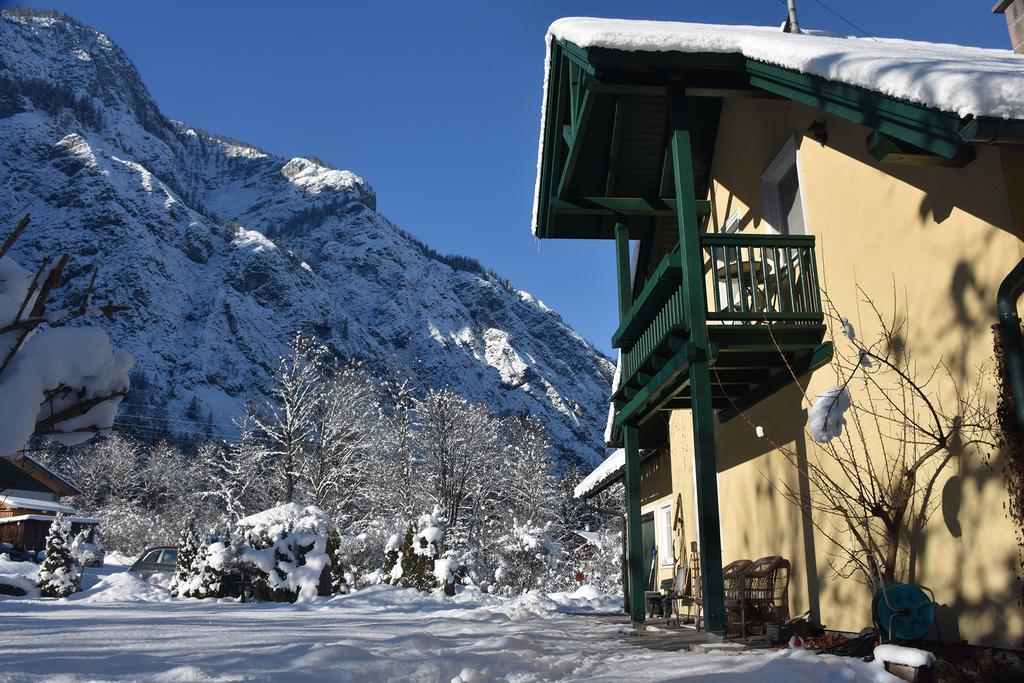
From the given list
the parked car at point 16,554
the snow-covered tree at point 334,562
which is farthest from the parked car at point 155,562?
the parked car at point 16,554

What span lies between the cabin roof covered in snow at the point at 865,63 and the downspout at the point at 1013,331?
44.0 inches

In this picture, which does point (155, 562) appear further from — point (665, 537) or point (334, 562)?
point (665, 537)

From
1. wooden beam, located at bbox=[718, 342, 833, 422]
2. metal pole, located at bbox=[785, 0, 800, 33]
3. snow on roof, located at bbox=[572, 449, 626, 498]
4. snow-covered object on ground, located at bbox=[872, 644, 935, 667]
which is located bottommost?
snow-covered object on ground, located at bbox=[872, 644, 935, 667]

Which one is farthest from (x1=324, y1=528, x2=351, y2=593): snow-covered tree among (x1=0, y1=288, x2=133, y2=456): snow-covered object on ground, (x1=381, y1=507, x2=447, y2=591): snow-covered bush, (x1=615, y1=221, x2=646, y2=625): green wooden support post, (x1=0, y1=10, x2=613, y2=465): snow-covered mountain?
(x1=0, y1=10, x2=613, y2=465): snow-covered mountain

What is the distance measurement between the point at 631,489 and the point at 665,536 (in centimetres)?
437

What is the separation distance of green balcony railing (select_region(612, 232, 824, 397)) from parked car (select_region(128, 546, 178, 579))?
15334mm

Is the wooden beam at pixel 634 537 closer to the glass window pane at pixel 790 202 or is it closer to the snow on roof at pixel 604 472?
the snow on roof at pixel 604 472

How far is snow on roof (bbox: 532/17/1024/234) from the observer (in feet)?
14.7

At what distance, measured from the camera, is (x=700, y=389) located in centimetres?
695

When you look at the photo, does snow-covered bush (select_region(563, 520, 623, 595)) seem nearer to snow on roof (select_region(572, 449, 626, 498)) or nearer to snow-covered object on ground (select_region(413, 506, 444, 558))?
snow-covered object on ground (select_region(413, 506, 444, 558))

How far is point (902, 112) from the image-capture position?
16.8 feet

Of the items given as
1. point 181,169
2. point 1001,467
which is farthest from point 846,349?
point 181,169

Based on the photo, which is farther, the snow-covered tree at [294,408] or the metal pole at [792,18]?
the snow-covered tree at [294,408]

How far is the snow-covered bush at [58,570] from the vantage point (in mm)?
17781
